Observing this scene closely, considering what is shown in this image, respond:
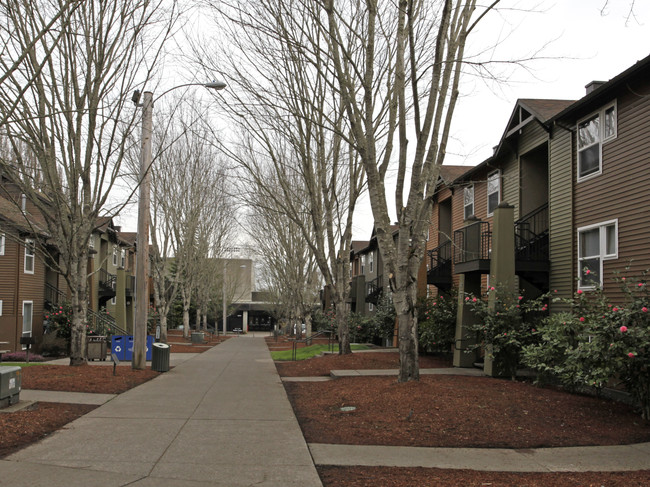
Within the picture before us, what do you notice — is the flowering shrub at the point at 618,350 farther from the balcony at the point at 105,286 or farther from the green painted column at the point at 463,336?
the balcony at the point at 105,286

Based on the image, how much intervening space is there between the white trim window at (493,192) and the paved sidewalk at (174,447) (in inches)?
411

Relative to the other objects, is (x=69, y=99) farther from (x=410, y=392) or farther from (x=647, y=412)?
(x=647, y=412)

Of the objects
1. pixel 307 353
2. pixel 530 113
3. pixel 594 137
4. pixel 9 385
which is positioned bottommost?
pixel 307 353

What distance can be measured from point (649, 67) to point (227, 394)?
417 inches

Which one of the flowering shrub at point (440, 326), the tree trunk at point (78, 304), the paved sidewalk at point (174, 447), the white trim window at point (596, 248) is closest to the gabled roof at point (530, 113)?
the white trim window at point (596, 248)

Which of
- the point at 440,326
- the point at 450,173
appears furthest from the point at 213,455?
the point at 450,173

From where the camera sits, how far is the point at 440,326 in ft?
58.5

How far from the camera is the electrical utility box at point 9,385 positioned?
8.66m

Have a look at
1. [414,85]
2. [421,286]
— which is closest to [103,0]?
[414,85]

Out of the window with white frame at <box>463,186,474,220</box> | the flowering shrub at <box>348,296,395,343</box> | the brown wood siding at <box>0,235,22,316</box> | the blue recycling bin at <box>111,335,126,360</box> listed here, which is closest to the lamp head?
the blue recycling bin at <box>111,335,126,360</box>

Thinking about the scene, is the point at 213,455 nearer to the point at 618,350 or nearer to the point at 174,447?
the point at 174,447

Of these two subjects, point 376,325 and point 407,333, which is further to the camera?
point 376,325

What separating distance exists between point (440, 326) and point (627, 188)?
23.7 feet

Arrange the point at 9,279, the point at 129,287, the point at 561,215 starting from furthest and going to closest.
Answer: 1. the point at 129,287
2. the point at 9,279
3. the point at 561,215
